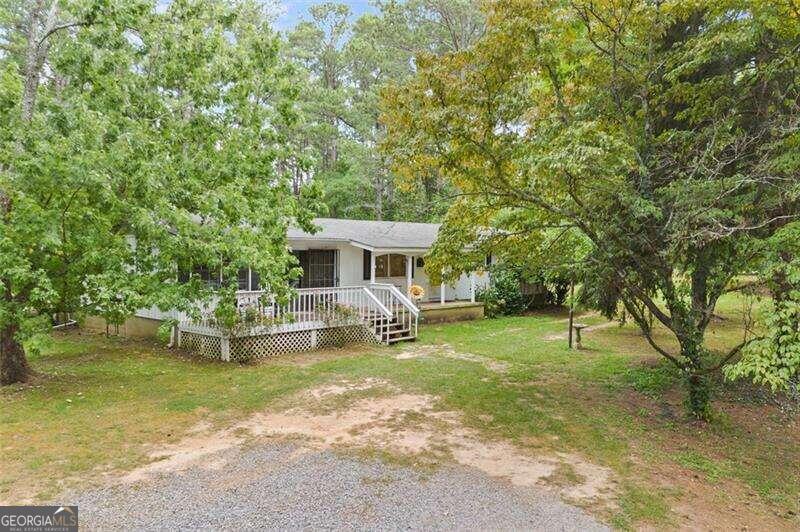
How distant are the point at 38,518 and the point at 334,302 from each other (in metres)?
8.47

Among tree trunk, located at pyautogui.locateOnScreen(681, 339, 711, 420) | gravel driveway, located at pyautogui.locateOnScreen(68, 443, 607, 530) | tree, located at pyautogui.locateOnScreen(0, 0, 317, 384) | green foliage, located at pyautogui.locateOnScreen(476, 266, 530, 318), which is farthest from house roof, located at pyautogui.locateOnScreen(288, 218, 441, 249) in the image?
gravel driveway, located at pyautogui.locateOnScreen(68, 443, 607, 530)

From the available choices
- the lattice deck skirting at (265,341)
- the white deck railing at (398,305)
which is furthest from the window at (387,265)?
the lattice deck skirting at (265,341)

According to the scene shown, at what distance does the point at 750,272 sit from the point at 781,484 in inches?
96.4

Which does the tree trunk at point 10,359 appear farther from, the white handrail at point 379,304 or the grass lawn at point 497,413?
the white handrail at point 379,304

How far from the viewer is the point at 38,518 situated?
425 centimetres

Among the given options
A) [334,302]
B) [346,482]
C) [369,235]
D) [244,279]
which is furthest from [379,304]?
[346,482]

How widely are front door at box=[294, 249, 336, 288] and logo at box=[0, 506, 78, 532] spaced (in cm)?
1054

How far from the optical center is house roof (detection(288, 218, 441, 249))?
14578mm

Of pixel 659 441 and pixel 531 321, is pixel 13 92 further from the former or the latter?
pixel 531 321

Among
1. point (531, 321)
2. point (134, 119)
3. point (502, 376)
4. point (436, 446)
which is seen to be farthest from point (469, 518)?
point (531, 321)

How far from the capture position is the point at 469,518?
14.1ft

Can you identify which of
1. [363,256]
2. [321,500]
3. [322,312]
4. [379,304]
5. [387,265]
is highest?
[363,256]

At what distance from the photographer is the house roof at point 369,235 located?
14578 mm

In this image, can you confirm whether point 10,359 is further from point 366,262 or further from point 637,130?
point 637,130
